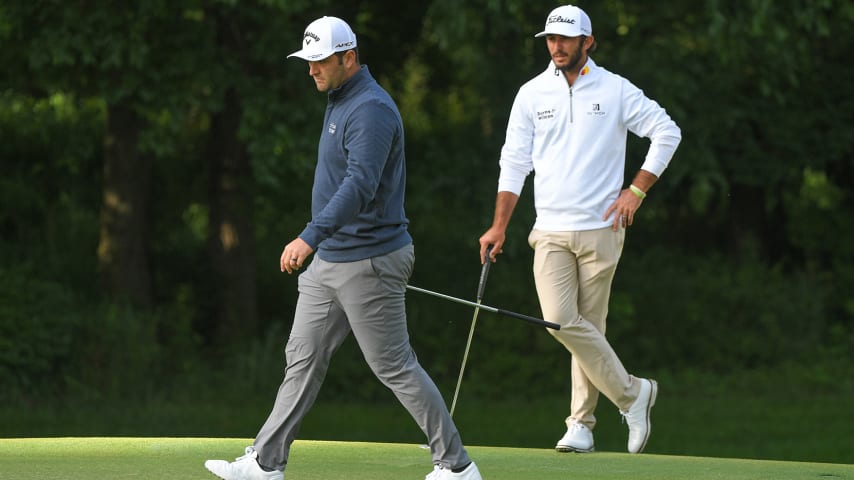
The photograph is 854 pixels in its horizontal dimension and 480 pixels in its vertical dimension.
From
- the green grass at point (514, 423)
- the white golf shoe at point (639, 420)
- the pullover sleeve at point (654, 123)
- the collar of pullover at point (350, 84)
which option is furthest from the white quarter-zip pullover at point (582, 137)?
the green grass at point (514, 423)

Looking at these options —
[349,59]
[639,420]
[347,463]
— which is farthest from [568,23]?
[347,463]

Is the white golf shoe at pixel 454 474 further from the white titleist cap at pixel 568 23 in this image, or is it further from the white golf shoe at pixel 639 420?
the white titleist cap at pixel 568 23

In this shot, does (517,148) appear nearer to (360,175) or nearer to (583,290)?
(583,290)

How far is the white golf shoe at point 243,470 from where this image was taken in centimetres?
660

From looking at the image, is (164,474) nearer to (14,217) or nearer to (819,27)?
(819,27)

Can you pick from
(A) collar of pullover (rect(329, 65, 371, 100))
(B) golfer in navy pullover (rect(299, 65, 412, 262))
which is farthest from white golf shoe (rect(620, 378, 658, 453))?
(A) collar of pullover (rect(329, 65, 371, 100))

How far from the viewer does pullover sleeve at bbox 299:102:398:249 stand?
6.23 m

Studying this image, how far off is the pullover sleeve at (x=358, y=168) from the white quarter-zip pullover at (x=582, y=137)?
177cm

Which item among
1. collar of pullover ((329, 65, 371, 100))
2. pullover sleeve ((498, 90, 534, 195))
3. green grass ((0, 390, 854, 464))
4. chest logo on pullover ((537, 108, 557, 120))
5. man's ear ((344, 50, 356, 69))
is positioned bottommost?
green grass ((0, 390, 854, 464))

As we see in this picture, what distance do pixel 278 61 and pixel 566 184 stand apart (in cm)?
627

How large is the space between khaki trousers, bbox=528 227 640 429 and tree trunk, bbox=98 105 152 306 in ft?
24.4

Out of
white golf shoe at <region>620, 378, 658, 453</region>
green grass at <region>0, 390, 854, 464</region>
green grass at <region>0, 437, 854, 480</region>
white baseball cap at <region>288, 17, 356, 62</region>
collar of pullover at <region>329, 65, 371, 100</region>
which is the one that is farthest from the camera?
green grass at <region>0, 390, 854, 464</region>

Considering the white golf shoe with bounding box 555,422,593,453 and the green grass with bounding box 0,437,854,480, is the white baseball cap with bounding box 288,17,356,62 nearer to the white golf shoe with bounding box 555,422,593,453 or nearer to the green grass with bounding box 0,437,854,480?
the green grass with bounding box 0,437,854,480

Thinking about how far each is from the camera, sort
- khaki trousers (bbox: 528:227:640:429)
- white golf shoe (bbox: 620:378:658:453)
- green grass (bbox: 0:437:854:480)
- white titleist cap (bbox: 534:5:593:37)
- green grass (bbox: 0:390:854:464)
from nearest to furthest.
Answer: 1. green grass (bbox: 0:437:854:480)
2. white titleist cap (bbox: 534:5:593:37)
3. khaki trousers (bbox: 528:227:640:429)
4. white golf shoe (bbox: 620:378:658:453)
5. green grass (bbox: 0:390:854:464)
